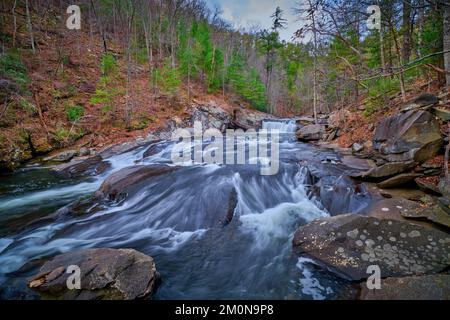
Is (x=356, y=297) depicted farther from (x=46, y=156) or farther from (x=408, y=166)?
(x=46, y=156)

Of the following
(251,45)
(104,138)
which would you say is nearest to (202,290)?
(104,138)

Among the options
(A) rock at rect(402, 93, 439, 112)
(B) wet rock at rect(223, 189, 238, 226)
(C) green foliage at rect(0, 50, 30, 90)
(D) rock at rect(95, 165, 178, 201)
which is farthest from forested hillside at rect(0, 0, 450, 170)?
(D) rock at rect(95, 165, 178, 201)

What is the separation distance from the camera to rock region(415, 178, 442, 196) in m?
4.42

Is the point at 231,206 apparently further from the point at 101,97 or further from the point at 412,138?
the point at 101,97

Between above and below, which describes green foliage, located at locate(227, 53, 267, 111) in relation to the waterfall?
above

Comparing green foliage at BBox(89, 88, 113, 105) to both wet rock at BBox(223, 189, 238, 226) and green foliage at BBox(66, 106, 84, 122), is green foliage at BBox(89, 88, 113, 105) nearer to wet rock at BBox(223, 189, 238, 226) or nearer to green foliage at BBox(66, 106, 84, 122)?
green foliage at BBox(66, 106, 84, 122)

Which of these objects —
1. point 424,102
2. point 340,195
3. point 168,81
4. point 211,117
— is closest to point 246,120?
point 211,117

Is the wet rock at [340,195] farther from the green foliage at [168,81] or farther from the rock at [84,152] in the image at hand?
the green foliage at [168,81]

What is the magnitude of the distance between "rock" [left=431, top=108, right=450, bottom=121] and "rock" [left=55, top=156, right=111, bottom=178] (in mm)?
10670

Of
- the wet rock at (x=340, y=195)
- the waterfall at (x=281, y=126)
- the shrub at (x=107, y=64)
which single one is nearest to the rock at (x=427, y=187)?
the wet rock at (x=340, y=195)

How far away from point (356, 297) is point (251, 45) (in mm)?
42286

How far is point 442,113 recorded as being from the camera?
5879 millimetres

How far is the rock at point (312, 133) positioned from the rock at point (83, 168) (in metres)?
10.2

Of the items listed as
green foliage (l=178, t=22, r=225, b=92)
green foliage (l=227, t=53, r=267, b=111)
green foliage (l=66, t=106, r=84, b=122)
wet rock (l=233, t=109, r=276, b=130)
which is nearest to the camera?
green foliage (l=66, t=106, r=84, b=122)
